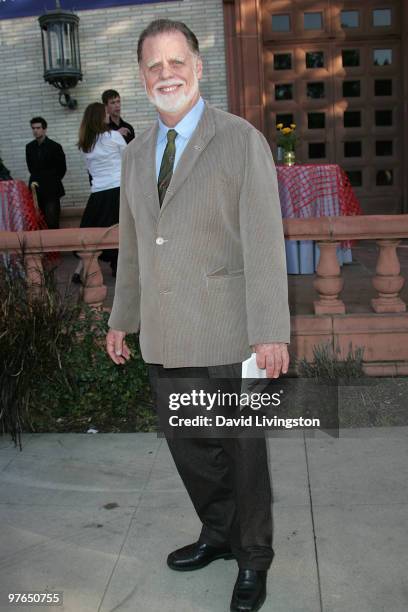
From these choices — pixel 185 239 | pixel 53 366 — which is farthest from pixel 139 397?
pixel 185 239

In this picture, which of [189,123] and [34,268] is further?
[34,268]

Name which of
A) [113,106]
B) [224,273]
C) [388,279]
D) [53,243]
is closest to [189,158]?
[224,273]

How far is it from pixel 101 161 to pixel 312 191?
81.9 inches

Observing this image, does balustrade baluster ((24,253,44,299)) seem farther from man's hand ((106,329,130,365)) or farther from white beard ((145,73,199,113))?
white beard ((145,73,199,113))

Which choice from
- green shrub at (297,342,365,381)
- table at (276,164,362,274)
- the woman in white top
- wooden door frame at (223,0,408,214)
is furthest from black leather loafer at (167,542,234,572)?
wooden door frame at (223,0,408,214)

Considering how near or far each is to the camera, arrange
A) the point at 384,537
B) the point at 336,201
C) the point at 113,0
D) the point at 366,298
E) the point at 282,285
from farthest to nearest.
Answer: the point at 113,0 → the point at 336,201 → the point at 366,298 → the point at 384,537 → the point at 282,285

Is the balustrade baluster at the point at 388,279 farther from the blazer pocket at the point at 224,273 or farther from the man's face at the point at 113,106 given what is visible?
the man's face at the point at 113,106

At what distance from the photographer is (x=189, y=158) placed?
8.68 ft

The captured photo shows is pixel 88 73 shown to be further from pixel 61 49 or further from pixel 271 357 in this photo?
pixel 271 357

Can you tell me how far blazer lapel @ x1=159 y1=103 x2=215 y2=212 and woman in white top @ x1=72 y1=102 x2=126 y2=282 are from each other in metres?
4.53

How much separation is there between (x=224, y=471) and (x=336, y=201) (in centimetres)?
497

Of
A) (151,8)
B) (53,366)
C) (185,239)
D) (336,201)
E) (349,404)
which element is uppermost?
(151,8)

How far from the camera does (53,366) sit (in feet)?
15.7

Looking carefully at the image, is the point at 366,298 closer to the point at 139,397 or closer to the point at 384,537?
the point at 139,397
